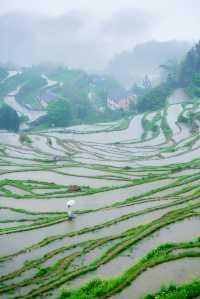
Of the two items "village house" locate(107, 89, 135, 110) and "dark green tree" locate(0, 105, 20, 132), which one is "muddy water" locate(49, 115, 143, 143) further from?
"village house" locate(107, 89, 135, 110)

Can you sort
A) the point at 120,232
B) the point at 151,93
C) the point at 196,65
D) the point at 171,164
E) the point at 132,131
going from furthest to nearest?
the point at 196,65, the point at 151,93, the point at 132,131, the point at 171,164, the point at 120,232

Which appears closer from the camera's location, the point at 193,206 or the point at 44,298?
the point at 44,298

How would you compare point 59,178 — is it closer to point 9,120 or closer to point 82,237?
point 82,237

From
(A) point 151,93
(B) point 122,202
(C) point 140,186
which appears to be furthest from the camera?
(A) point 151,93

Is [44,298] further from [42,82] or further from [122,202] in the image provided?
[42,82]

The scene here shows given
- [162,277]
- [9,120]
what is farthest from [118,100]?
[162,277]

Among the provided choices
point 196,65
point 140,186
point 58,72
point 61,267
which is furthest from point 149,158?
point 58,72
